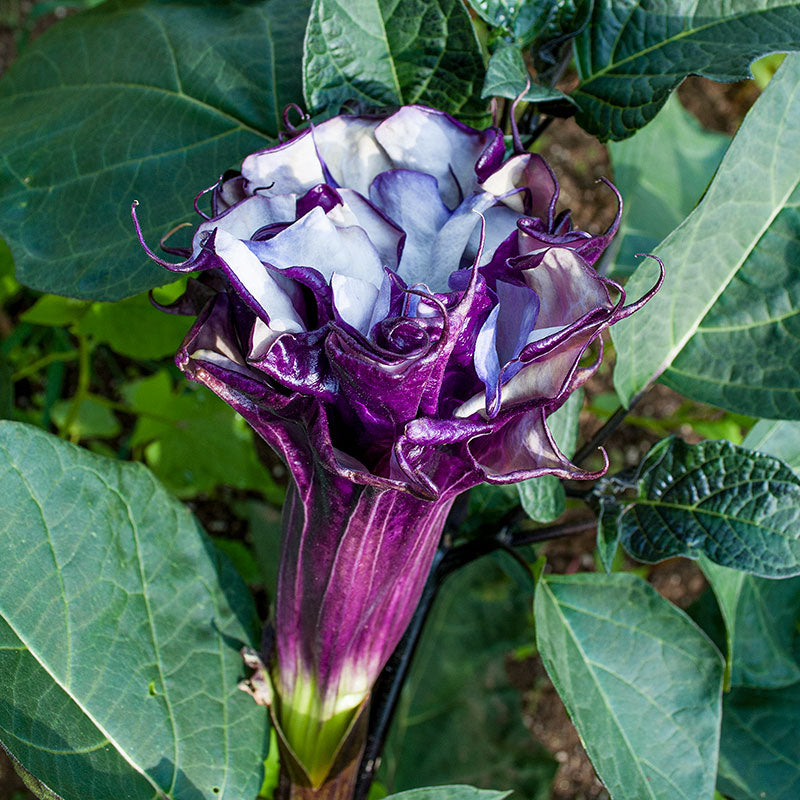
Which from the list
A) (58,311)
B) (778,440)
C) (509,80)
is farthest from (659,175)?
(58,311)

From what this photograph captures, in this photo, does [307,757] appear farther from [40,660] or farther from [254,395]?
[254,395]

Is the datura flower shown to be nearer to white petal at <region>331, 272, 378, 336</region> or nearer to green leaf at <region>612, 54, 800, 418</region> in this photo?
A: white petal at <region>331, 272, 378, 336</region>

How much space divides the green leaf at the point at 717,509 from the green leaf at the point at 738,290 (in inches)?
2.0

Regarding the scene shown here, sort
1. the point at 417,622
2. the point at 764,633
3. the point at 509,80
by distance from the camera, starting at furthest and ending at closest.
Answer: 1. the point at 764,633
2. the point at 417,622
3. the point at 509,80

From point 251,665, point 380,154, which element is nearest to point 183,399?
point 251,665

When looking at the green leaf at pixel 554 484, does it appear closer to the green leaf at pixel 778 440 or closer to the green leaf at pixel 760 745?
the green leaf at pixel 778 440

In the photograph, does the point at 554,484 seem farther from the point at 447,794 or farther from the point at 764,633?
the point at 764,633

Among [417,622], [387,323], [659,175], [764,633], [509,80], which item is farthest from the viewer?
[659,175]

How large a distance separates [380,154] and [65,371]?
2.80 ft

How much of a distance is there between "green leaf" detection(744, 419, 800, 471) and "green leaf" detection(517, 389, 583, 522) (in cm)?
18

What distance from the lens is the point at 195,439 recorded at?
944 millimetres

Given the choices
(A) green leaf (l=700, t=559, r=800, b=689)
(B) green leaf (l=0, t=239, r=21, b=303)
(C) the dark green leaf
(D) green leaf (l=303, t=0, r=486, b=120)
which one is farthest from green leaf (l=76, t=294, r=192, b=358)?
(A) green leaf (l=700, t=559, r=800, b=689)

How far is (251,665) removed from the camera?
61cm

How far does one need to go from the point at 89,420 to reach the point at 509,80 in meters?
0.71
